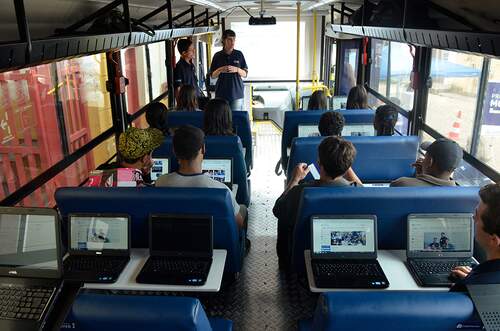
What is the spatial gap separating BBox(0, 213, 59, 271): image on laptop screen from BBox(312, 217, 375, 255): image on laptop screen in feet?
4.11

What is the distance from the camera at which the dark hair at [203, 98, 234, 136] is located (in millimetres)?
3990

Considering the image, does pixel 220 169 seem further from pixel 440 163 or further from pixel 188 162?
pixel 440 163

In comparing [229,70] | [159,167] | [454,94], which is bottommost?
[159,167]

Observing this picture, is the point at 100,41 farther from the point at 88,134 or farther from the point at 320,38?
the point at 320,38

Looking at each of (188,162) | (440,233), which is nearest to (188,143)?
(188,162)

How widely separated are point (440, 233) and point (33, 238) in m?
1.97

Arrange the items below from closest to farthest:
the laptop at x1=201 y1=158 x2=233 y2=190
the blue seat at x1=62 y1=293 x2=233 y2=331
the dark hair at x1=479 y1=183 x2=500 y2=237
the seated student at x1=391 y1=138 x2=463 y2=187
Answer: the blue seat at x1=62 y1=293 x2=233 y2=331 → the dark hair at x1=479 y1=183 x2=500 y2=237 → the seated student at x1=391 y1=138 x2=463 y2=187 → the laptop at x1=201 y1=158 x2=233 y2=190

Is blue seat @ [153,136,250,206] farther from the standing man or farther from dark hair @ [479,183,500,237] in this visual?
the standing man

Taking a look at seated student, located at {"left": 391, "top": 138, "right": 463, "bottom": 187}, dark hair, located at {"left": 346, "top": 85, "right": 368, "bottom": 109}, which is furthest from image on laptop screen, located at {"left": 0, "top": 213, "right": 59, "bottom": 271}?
dark hair, located at {"left": 346, "top": 85, "right": 368, "bottom": 109}

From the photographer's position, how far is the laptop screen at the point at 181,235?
2314mm

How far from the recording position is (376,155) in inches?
145

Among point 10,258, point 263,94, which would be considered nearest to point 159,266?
point 10,258

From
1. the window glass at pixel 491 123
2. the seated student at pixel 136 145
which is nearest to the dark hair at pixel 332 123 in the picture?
the window glass at pixel 491 123

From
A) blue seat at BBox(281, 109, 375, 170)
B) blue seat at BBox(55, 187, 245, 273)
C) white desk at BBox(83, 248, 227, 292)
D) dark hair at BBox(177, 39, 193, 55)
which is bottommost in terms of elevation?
white desk at BBox(83, 248, 227, 292)
